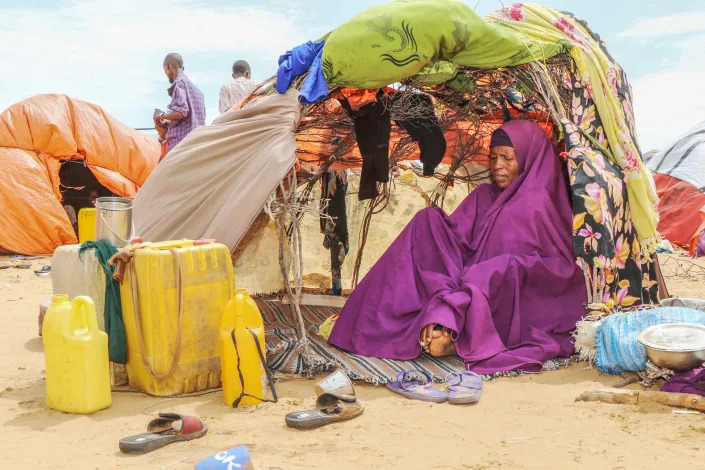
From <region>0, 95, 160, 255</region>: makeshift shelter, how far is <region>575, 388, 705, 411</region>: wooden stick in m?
8.18

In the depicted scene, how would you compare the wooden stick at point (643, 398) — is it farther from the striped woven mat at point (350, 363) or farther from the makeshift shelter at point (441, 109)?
the makeshift shelter at point (441, 109)

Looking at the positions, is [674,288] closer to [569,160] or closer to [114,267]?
[569,160]

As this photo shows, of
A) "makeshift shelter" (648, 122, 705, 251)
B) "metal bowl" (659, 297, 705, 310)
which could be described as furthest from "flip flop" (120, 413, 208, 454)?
"makeshift shelter" (648, 122, 705, 251)

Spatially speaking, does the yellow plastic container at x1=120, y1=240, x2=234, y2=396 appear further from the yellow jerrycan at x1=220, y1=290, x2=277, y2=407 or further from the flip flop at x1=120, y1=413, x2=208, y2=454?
the flip flop at x1=120, y1=413, x2=208, y2=454

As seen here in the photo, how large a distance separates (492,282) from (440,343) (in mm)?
509

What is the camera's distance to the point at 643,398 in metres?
3.41

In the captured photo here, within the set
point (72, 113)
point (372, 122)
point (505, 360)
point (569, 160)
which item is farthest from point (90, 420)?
point (72, 113)

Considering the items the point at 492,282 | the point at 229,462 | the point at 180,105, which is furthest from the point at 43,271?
the point at 229,462

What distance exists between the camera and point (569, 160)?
15.1ft

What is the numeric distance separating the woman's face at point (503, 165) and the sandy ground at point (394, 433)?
1621 mm

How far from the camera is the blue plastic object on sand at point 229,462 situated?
8.27 feet

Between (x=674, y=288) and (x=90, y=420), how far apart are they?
5.63 m

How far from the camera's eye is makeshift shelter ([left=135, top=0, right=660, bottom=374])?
13.6 feet

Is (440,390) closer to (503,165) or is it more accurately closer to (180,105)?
(503,165)
